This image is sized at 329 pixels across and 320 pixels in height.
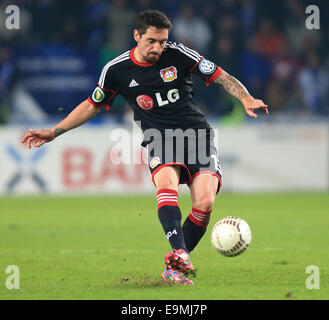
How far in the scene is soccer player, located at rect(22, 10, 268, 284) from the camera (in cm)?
640

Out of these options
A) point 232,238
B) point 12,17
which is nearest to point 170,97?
point 232,238

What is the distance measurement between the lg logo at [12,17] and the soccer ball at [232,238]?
10.5 metres

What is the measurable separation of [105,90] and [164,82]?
54cm

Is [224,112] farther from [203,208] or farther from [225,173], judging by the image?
[203,208]

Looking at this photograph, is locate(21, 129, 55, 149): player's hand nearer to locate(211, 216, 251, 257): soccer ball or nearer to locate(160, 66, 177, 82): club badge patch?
locate(160, 66, 177, 82): club badge patch

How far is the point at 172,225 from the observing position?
612 centimetres

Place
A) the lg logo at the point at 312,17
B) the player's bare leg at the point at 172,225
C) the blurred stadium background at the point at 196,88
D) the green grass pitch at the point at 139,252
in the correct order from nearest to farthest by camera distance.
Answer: the green grass pitch at the point at 139,252 → the player's bare leg at the point at 172,225 → the blurred stadium background at the point at 196,88 → the lg logo at the point at 312,17

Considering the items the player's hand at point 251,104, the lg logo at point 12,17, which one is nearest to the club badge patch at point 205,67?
the player's hand at point 251,104

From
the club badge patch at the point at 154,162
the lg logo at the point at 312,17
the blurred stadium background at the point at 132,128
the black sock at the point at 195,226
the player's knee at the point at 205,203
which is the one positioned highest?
the lg logo at the point at 312,17

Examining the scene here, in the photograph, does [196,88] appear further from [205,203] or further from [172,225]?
[172,225]

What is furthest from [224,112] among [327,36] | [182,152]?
[182,152]

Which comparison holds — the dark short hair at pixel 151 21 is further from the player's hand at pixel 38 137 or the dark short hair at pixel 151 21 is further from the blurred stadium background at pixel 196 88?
the blurred stadium background at pixel 196 88

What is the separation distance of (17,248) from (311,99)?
10.8 m

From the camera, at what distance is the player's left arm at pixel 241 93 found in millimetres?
6184
